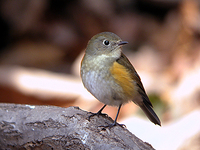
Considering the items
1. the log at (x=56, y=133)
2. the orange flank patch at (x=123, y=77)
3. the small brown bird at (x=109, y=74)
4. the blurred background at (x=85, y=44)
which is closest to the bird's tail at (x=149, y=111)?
the small brown bird at (x=109, y=74)

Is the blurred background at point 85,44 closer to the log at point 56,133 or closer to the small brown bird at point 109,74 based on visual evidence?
the small brown bird at point 109,74

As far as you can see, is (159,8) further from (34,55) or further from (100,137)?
(100,137)

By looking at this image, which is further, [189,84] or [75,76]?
[75,76]

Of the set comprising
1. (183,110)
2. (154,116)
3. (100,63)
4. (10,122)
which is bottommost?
(10,122)

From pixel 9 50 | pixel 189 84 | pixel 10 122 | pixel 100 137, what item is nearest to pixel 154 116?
pixel 100 137

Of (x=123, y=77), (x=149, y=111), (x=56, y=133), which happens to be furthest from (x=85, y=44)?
(x=56, y=133)

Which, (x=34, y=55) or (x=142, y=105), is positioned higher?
(x=34, y=55)
